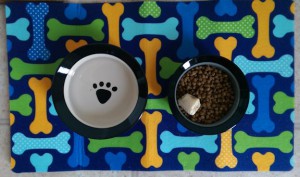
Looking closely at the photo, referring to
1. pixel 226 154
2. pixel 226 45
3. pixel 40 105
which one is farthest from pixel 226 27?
pixel 40 105

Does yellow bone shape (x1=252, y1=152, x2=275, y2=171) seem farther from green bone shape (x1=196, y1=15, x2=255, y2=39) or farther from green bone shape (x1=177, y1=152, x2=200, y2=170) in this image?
green bone shape (x1=196, y1=15, x2=255, y2=39)

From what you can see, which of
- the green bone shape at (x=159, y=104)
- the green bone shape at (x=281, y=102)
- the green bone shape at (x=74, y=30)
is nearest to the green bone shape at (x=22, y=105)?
the green bone shape at (x=74, y=30)

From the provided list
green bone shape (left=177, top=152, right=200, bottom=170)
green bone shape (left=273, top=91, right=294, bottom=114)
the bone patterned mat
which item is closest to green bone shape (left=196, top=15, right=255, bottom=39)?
the bone patterned mat

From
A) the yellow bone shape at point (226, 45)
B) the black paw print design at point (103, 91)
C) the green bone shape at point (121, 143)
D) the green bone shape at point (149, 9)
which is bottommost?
the green bone shape at point (121, 143)

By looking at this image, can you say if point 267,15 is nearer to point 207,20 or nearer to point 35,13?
point 207,20

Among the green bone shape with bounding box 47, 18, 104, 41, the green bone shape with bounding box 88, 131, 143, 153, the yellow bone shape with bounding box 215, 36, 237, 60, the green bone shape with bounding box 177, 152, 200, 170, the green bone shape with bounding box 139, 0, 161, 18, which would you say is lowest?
the green bone shape with bounding box 177, 152, 200, 170

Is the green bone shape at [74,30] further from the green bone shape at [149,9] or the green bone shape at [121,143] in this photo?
the green bone shape at [121,143]

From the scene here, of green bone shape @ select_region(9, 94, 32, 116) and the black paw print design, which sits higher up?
the black paw print design

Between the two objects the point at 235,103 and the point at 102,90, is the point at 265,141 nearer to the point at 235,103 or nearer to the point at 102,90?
the point at 235,103
